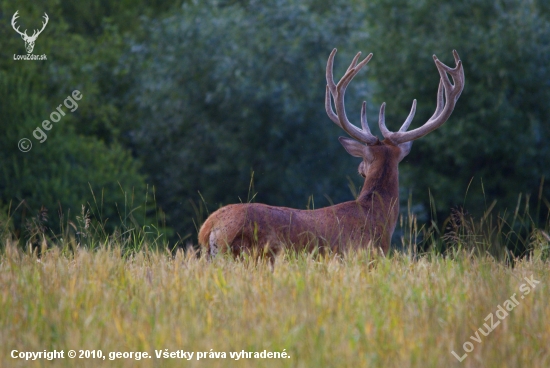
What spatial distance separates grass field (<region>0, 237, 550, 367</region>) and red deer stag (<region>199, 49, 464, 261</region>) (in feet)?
2.27

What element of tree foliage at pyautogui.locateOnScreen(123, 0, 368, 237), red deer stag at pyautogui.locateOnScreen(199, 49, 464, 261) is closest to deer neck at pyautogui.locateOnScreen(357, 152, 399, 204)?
red deer stag at pyautogui.locateOnScreen(199, 49, 464, 261)

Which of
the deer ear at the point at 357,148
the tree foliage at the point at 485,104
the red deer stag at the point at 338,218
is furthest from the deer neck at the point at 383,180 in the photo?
the tree foliage at the point at 485,104

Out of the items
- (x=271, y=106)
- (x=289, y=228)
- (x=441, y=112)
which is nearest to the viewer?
(x=289, y=228)

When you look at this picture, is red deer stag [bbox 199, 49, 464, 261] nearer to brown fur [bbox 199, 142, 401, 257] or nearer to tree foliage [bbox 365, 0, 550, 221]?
brown fur [bbox 199, 142, 401, 257]

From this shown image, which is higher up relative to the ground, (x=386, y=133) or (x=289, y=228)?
(x=386, y=133)

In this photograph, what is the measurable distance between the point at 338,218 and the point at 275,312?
267 centimetres

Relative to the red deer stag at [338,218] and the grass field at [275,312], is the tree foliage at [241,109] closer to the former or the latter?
the red deer stag at [338,218]

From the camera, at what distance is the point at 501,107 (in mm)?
22141

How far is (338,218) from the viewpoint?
661 cm

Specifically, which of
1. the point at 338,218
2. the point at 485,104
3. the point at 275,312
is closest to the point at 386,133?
the point at 338,218

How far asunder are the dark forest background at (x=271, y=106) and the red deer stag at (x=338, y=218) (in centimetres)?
1185

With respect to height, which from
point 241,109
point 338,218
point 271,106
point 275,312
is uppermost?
point 275,312

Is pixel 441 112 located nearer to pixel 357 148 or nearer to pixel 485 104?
pixel 357 148

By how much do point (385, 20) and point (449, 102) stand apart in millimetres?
19104
